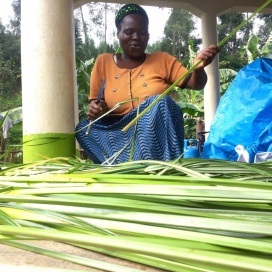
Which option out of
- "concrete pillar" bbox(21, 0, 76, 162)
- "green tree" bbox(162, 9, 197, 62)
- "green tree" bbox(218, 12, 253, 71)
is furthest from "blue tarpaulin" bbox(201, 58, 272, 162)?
"green tree" bbox(162, 9, 197, 62)

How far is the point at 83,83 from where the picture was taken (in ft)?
24.9

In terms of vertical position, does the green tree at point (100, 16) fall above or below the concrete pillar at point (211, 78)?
above

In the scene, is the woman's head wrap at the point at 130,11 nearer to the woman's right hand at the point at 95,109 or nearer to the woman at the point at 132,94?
the woman at the point at 132,94

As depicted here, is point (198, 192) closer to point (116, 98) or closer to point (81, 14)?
point (116, 98)

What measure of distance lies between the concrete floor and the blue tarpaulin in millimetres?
2018

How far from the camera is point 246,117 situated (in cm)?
274

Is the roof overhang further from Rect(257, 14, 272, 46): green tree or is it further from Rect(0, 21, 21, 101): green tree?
Rect(257, 14, 272, 46): green tree

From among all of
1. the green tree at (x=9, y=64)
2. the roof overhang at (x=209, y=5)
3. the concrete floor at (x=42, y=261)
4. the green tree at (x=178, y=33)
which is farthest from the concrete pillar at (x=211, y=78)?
the green tree at (x=178, y=33)

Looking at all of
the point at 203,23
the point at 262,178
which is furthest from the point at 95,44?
the point at 262,178

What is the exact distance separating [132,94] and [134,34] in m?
0.27

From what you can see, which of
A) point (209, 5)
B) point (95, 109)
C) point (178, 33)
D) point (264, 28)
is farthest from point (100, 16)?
point (95, 109)

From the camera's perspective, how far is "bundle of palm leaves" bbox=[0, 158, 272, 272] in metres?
0.49

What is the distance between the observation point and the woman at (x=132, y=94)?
1.82 metres

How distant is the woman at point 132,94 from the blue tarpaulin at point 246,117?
710 mm
